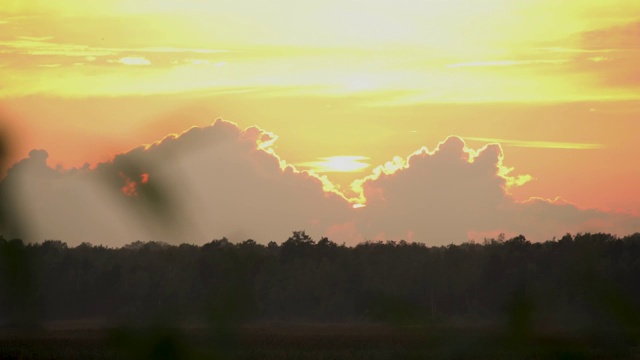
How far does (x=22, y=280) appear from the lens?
3.75 meters

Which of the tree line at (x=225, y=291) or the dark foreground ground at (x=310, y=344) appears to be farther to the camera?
the dark foreground ground at (x=310, y=344)

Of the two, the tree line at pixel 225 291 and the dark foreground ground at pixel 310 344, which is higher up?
the tree line at pixel 225 291

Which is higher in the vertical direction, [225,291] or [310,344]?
[225,291]

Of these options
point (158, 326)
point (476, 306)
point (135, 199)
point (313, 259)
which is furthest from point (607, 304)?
point (313, 259)

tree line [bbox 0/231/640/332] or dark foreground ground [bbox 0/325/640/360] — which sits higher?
tree line [bbox 0/231/640/332]

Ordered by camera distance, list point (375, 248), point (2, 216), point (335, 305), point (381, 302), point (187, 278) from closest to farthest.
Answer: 1. point (2, 216)
2. point (381, 302)
3. point (187, 278)
4. point (335, 305)
5. point (375, 248)

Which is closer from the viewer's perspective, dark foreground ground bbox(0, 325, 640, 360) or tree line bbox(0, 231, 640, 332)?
tree line bbox(0, 231, 640, 332)

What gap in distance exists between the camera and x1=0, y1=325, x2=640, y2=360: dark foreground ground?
5719mm

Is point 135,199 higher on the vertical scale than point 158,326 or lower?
higher

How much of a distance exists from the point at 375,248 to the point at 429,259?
28911mm

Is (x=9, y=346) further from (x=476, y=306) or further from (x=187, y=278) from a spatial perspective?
(x=187, y=278)

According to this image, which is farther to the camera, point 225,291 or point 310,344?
point 310,344

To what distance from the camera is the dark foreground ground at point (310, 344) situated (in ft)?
18.8

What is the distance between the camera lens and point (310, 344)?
264 feet
